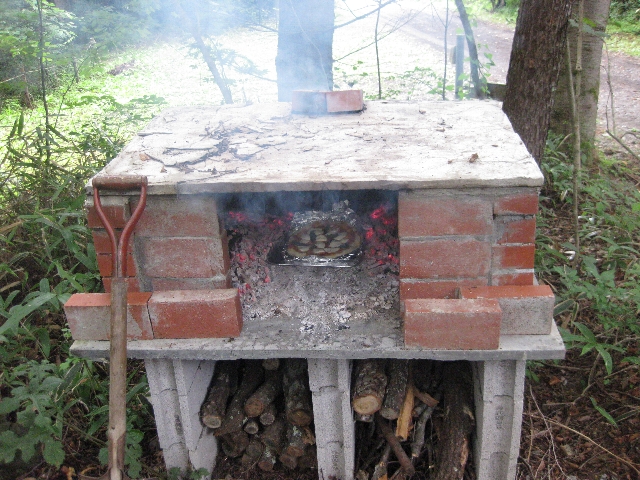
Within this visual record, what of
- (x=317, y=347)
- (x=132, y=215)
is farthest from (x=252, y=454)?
(x=132, y=215)

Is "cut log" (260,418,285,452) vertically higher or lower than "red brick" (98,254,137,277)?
lower

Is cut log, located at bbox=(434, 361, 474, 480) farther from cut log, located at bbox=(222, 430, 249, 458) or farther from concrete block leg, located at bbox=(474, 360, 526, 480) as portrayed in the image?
cut log, located at bbox=(222, 430, 249, 458)

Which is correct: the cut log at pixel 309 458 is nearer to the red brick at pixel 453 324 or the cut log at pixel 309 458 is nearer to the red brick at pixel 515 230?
the red brick at pixel 453 324

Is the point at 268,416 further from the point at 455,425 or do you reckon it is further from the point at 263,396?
the point at 455,425

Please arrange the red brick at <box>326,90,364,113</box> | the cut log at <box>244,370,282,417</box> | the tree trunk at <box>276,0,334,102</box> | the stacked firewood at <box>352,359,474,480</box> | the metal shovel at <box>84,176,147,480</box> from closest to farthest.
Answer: the metal shovel at <box>84,176,147,480</box>
the stacked firewood at <box>352,359,474,480</box>
the cut log at <box>244,370,282,417</box>
the red brick at <box>326,90,364,113</box>
the tree trunk at <box>276,0,334,102</box>

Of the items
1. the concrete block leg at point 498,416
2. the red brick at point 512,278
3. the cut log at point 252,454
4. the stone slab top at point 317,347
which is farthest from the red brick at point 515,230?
the cut log at point 252,454

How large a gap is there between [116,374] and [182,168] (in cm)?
84

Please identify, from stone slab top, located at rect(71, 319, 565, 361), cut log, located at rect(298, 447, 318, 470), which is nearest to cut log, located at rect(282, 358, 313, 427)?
cut log, located at rect(298, 447, 318, 470)

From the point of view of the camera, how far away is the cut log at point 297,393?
101 inches

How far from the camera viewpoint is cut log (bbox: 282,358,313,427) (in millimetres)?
2559

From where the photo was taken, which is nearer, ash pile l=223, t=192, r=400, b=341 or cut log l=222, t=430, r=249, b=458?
ash pile l=223, t=192, r=400, b=341

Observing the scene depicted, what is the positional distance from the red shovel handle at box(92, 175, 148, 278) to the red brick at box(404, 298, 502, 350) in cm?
104

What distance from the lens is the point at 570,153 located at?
504 centimetres

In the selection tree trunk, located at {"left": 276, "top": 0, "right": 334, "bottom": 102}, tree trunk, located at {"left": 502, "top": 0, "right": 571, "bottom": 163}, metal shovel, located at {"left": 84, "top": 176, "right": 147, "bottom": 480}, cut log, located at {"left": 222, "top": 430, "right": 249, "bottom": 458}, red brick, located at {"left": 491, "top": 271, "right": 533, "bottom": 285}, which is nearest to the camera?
metal shovel, located at {"left": 84, "top": 176, "right": 147, "bottom": 480}
